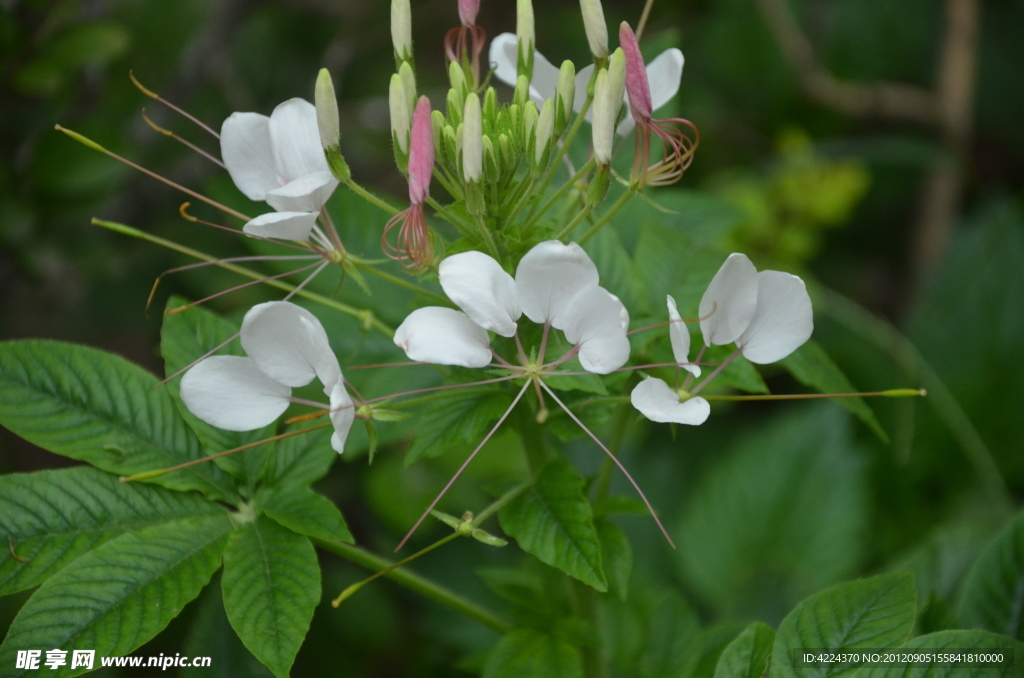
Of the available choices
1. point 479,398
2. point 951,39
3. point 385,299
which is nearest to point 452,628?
point 385,299

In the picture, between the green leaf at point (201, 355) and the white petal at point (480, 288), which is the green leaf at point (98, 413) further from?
the white petal at point (480, 288)

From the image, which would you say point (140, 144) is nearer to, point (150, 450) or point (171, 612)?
point (150, 450)

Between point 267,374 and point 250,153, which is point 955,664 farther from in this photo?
point 250,153

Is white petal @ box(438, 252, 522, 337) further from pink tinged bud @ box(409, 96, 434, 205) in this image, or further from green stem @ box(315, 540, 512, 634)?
green stem @ box(315, 540, 512, 634)

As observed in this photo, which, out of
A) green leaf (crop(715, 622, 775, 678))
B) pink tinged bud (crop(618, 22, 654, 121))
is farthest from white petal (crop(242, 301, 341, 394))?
green leaf (crop(715, 622, 775, 678))

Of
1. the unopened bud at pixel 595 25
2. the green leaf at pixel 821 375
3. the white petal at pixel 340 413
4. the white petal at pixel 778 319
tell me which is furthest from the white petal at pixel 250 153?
the green leaf at pixel 821 375

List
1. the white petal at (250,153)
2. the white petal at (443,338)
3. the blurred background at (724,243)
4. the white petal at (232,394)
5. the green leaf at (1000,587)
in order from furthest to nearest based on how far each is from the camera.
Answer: the blurred background at (724,243), the green leaf at (1000,587), the white petal at (250,153), the white petal at (232,394), the white petal at (443,338)

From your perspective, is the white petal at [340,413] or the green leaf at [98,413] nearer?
the white petal at [340,413]

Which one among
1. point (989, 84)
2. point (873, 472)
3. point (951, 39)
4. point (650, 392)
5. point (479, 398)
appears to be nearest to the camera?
point (650, 392)
